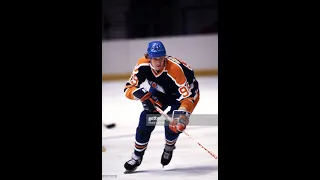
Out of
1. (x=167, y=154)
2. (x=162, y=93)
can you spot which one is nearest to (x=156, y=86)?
(x=162, y=93)

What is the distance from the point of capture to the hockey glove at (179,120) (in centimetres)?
282

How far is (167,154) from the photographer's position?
288cm

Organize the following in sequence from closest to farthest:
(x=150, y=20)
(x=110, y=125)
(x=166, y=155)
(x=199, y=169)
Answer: (x=199, y=169) → (x=166, y=155) → (x=110, y=125) → (x=150, y=20)

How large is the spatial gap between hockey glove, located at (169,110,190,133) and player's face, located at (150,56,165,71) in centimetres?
29

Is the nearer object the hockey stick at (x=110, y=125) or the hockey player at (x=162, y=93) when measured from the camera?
the hockey player at (x=162, y=93)

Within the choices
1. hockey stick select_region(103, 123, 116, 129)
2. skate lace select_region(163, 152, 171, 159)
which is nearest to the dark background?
hockey stick select_region(103, 123, 116, 129)

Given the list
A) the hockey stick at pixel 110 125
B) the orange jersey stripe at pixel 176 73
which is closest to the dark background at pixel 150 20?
the hockey stick at pixel 110 125

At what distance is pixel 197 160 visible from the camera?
111 inches

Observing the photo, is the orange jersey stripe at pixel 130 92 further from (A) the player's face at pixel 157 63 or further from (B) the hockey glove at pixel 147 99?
(A) the player's face at pixel 157 63

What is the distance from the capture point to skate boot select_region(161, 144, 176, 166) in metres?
2.87

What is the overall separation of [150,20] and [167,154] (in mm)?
2184

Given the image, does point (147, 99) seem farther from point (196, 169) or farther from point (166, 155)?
point (196, 169)

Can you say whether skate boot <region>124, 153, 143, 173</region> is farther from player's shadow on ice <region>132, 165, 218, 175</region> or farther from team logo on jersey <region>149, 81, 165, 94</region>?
team logo on jersey <region>149, 81, 165, 94</region>

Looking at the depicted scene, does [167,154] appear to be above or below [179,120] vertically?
below
